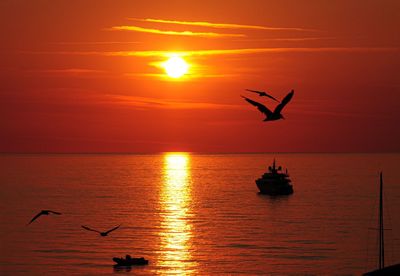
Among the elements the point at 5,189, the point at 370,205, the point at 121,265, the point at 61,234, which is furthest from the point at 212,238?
the point at 5,189

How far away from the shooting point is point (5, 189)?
634 ft

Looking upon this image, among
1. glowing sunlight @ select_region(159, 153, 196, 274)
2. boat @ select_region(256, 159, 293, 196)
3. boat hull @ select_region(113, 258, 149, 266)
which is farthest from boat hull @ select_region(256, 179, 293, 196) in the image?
boat hull @ select_region(113, 258, 149, 266)

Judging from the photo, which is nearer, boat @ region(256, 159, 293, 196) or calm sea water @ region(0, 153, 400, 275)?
calm sea water @ region(0, 153, 400, 275)

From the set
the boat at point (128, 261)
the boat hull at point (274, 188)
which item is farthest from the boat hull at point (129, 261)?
the boat hull at point (274, 188)

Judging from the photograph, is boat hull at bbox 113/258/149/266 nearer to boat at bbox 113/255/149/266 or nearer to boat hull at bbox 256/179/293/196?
boat at bbox 113/255/149/266

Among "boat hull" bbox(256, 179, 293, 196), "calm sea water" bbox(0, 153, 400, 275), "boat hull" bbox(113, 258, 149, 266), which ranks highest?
"boat hull" bbox(256, 179, 293, 196)

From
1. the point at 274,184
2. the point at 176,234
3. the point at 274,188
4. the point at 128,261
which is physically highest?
the point at 274,184

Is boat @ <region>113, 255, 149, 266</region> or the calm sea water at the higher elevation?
the calm sea water

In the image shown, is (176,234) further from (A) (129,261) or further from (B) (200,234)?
(A) (129,261)

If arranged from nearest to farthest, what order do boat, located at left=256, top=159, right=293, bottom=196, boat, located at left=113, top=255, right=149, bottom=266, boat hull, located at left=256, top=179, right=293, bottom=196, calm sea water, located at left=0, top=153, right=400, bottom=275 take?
boat, located at left=113, top=255, right=149, bottom=266
calm sea water, located at left=0, top=153, right=400, bottom=275
boat hull, located at left=256, top=179, right=293, bottom=196
boat, located at left=256, top=159, right=293, bottom=196

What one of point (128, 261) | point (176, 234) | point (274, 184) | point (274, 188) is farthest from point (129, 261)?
point (274, 188)

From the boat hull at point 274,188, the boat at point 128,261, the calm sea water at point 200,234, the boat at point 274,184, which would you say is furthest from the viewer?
the boat at point 274,184

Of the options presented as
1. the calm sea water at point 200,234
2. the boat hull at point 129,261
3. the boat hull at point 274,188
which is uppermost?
the boat hull at point 274,188

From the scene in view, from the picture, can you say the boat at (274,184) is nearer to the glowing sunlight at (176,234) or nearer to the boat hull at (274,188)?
the boat hull at (274,188)
